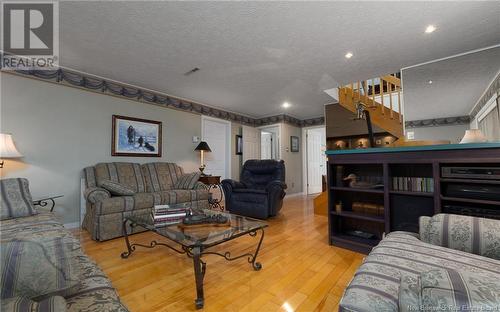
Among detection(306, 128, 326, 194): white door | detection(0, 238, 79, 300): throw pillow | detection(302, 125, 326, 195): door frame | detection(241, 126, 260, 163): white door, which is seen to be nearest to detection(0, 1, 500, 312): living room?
detection(0, 238, 79, 300): throw pillow

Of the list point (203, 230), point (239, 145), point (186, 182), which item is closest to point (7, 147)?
point (186, 182)

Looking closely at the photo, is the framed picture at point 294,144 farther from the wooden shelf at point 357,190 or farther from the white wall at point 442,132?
the wooden shelf at point 357,190

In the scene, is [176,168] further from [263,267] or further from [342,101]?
[342,101]

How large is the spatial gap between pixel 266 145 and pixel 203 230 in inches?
186

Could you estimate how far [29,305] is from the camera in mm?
473

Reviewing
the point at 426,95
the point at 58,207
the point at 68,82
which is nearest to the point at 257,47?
the point at 426,95

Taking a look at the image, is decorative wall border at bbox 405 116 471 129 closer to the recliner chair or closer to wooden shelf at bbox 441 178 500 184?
wooden shelf at bbox 441 178 500 184

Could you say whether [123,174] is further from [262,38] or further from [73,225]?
[262,38]

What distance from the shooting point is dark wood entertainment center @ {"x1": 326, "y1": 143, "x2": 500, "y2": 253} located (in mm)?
1653

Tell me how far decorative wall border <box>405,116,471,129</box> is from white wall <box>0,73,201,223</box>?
4456 mm

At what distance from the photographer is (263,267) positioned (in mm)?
1872

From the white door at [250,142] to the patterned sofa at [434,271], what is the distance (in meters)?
4.43

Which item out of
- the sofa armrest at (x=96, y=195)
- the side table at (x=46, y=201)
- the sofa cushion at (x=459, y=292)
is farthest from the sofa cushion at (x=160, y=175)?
the sofa cushion at (x=459, y=292)

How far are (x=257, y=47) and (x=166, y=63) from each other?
1.27 m
